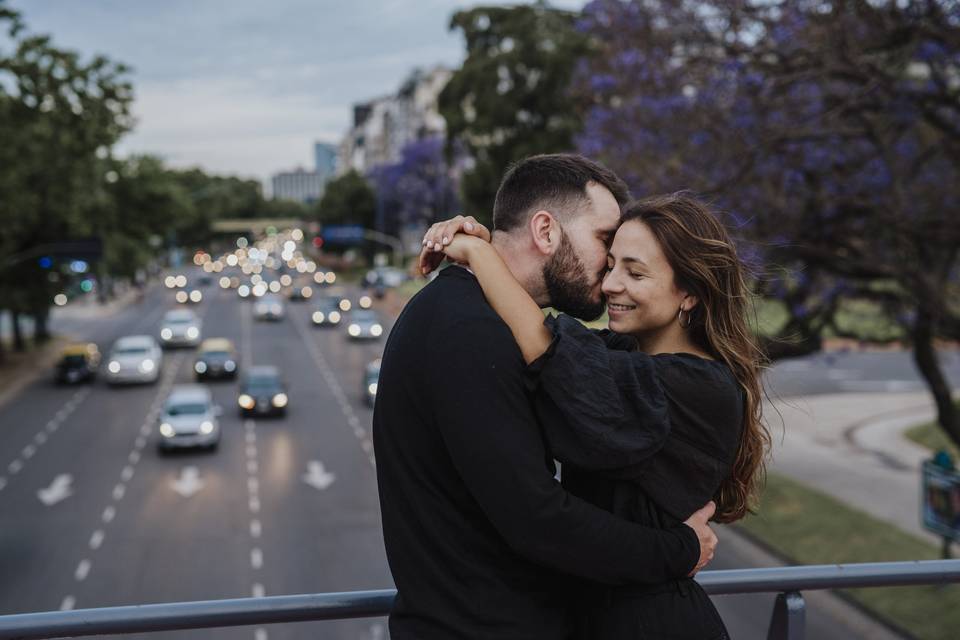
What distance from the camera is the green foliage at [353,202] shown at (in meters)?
98.2

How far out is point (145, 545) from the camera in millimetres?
18328

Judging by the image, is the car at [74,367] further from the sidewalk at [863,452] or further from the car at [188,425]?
the sidewalk at [863,452]

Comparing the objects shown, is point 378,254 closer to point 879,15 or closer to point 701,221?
point 879,15

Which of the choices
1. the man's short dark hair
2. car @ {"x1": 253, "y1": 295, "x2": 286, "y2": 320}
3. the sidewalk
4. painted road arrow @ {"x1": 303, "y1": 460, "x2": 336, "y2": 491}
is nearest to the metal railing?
the man's short dark hair

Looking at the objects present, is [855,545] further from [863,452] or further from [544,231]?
[544,231]

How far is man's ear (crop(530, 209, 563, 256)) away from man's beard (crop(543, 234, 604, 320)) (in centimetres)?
3

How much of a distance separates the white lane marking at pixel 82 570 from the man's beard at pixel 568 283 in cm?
1570

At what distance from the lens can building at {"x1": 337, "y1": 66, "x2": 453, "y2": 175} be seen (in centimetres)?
9706

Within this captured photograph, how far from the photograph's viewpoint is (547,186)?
2648 millimetres

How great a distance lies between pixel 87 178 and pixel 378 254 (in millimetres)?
52505

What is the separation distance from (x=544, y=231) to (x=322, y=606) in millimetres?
1187

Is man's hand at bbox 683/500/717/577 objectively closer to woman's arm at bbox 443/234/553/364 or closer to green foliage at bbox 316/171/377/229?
woman's arm at bbox 443/234/553/364

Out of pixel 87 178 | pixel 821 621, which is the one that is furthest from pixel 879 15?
pixel 87 178

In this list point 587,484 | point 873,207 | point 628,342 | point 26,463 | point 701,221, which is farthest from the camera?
point 26,463
